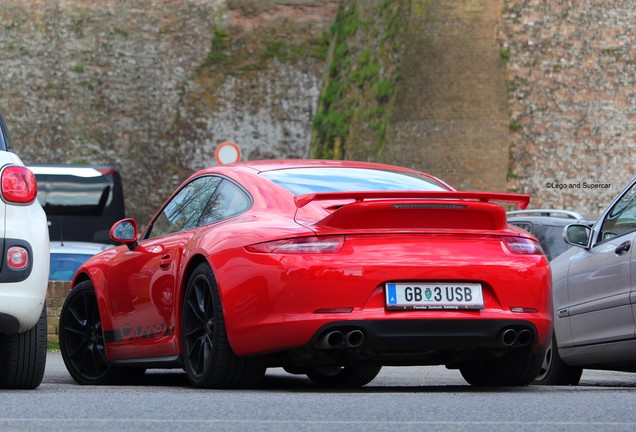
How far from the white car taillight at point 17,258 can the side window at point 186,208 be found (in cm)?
120

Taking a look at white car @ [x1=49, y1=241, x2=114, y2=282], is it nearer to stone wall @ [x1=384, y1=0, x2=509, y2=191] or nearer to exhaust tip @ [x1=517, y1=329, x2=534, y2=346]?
stone wall @ [x1=384, y1=0, x2=509, y2=191]

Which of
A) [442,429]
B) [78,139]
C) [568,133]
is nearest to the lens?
[442,429]

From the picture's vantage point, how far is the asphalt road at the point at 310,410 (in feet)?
17.7

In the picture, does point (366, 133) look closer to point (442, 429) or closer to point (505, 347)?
point (505, 347)

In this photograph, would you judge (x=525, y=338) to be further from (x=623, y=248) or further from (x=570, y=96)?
(x=570, y=96)

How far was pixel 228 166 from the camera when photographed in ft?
27.5

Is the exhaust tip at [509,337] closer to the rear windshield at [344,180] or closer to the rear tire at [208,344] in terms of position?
the rear windshield at [344,180]

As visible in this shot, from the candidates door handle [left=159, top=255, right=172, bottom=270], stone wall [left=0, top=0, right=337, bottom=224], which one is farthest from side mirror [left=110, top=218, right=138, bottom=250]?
stone wall [left=0, top=0, right=337, bottom=224]

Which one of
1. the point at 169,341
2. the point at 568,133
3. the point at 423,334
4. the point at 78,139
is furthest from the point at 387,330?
the point at 78,139

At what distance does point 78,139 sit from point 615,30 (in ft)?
58.5

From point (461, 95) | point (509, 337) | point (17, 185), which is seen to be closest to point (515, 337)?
point (509, 337)

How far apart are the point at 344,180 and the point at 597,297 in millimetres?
2080

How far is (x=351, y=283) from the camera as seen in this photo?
696cm

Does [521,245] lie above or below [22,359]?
above
